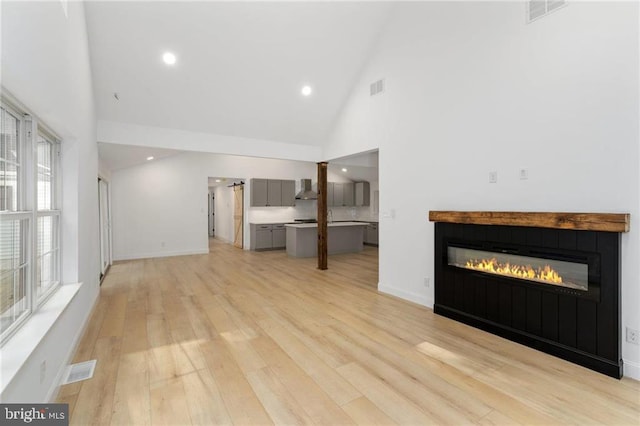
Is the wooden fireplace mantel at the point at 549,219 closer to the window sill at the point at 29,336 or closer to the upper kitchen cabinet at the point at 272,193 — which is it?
the window sill at the point at 29,336

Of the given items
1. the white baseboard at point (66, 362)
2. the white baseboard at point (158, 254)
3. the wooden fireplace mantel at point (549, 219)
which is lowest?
the white baseboard at point (66, 362)

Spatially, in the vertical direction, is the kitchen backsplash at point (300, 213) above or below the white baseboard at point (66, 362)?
above

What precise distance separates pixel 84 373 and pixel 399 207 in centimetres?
386

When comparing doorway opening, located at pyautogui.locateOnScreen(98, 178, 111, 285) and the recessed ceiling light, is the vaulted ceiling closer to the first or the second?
the recessed ceiling light

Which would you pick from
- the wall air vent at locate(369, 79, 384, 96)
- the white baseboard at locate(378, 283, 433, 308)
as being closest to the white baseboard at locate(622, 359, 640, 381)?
the white baseboard at locate(378, 283, 433, 308)

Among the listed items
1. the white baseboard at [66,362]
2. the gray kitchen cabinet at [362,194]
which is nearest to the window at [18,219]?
the white baseboard at [66,362]

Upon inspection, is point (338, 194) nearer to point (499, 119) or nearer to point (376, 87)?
point (376, 87)

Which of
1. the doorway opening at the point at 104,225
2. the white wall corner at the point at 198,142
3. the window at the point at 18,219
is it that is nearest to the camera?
the window at the point at 18,219

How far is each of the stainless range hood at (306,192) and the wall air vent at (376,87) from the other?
188 inches

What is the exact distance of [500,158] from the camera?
121 inches

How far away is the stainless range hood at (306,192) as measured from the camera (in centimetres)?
914

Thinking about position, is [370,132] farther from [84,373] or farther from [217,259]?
[217,259]

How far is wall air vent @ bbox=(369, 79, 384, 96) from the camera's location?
4.50m

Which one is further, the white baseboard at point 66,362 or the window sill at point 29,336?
the white baseboard at point 66,362
